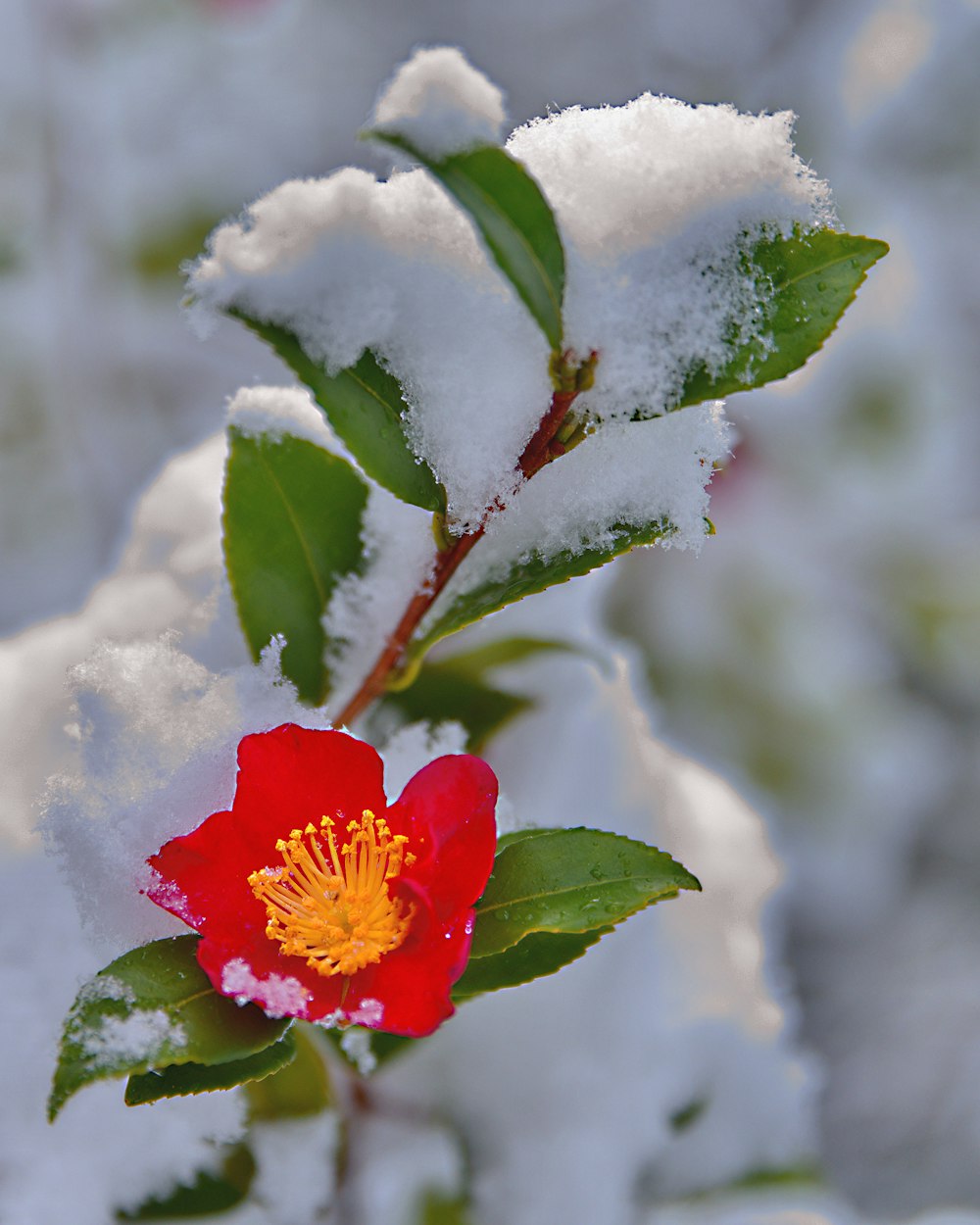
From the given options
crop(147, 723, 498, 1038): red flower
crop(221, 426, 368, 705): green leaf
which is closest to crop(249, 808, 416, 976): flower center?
crop(147, 723, 498, 1038): red flower

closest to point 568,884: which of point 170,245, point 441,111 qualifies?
point 441,111

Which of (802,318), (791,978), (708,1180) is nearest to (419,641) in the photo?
(802,318)

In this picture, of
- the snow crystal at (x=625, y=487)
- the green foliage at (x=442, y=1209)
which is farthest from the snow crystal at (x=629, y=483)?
the green foliage at (x=442, y=1209)

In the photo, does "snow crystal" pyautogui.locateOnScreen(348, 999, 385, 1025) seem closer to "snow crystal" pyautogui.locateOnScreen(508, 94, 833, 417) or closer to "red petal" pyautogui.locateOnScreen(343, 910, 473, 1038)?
"red petal" pyautogui.locateOnScreen(343, 910, 473, 1038)

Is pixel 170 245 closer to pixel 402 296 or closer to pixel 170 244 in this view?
pixel 170 244

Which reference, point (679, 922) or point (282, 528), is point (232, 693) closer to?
point (282, 528)

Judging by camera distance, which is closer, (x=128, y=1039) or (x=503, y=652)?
(x=128, y=1039)

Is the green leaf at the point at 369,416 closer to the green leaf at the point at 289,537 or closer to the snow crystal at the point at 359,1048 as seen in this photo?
the green leaf at the point at 289,537
